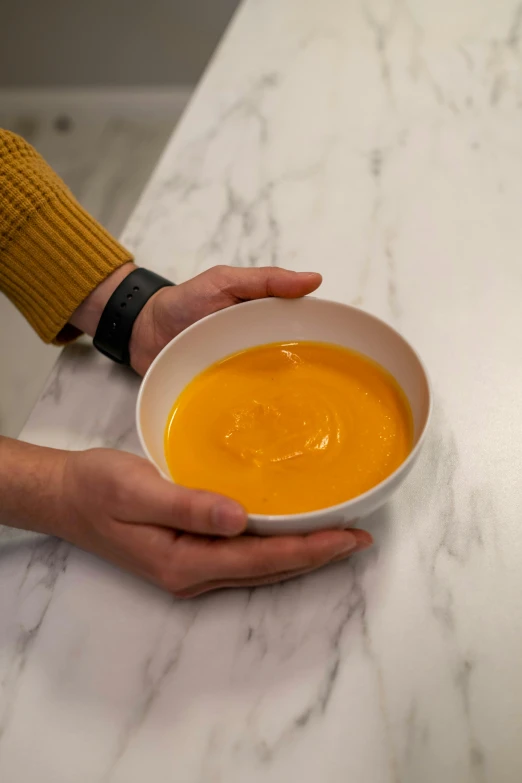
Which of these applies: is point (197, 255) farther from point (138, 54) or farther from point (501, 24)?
point (138, 54)

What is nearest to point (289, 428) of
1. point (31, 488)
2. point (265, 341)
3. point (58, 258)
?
point (265, 341)

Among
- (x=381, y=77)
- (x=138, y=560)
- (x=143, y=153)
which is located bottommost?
(x=143, y=153)

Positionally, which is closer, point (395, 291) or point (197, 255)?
point (395, 291)

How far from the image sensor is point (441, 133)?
1091mm

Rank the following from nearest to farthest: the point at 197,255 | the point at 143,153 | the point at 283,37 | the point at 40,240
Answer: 1. the point at 40,240
2. the point at 197,255
3. the point at 283,37
4. the point at 143,153

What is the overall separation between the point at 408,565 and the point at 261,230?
22.8 inches

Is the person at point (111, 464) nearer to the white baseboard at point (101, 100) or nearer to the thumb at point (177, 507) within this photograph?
the thumb at point (177, 507)

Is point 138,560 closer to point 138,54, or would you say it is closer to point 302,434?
point 302,434

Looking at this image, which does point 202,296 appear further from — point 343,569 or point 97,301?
point 343,569

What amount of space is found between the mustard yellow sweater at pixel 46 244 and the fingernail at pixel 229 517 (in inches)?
17.9

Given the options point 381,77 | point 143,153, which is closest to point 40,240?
point 381,77

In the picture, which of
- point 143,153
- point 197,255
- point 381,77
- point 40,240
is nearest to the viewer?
point 40,240

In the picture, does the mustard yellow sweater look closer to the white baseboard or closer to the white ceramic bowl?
the white ceramic bowl

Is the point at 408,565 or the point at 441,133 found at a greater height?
the point at 441,133
